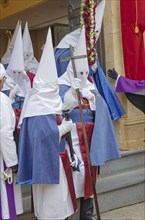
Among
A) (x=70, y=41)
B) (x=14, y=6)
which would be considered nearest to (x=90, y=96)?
(x=70, y=41)

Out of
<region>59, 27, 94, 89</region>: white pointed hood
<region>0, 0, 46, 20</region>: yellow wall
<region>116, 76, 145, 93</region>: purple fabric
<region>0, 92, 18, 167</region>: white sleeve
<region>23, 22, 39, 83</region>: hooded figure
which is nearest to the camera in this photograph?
<region>0, 92, 18, 167</region>: white sleeve

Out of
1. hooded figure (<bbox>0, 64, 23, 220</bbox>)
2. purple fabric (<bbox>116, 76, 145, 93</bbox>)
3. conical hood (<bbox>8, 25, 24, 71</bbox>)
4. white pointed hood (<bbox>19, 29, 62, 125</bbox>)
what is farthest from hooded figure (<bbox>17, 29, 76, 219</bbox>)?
purple fabric (<bbox>116, 76, 145, 93</bbox>)

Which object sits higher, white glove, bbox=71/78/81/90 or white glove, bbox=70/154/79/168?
white glove, bbox=71/78/81/90

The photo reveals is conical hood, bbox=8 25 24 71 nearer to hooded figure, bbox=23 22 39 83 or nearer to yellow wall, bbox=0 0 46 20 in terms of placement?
hooded figure, bbox=23 22 39 83

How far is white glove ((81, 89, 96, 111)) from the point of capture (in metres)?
4.61

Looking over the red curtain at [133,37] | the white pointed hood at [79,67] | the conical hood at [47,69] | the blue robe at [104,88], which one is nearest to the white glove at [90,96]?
the white pointed hood at [79,67]

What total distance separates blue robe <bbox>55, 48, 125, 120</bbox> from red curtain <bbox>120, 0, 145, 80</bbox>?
487 millimetres

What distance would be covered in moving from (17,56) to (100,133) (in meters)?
1.22

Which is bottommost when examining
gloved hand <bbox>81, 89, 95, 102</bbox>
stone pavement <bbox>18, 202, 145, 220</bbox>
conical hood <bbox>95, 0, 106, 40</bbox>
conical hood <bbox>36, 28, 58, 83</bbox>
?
stone pavement <bbox>18, 202, 145, 220</bbox>

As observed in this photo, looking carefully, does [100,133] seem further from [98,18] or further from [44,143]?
[98,18]

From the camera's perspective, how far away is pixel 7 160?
3842 mm

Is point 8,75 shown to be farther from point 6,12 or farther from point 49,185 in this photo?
point 6,12

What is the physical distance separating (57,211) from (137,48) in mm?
2742

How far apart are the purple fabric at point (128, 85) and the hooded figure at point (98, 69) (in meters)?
0.18
